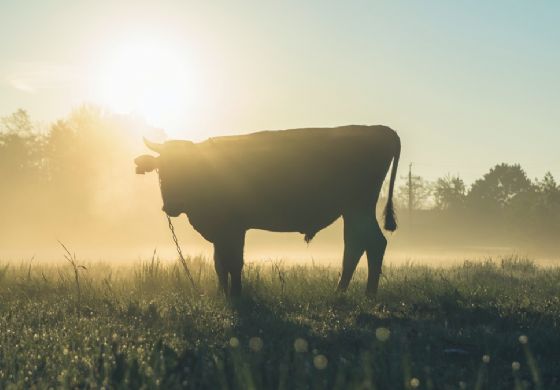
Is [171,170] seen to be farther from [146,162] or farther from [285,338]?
[285,338]

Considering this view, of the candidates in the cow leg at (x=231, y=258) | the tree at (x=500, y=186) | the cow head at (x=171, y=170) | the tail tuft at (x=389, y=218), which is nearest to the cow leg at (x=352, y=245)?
the tail tuft at (x=389, y=218)

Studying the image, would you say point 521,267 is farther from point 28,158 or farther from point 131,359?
point 28,158

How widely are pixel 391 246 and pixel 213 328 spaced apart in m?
60.9

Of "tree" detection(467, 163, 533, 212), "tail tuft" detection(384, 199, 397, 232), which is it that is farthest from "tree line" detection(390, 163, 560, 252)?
"tail tuft" detection(384, 199, 397, 232)

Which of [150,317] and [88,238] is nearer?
[150,317]

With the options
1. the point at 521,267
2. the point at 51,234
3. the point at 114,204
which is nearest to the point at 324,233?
the point at 114,204

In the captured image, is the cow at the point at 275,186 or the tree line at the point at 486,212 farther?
the tree line at the point at 486,212

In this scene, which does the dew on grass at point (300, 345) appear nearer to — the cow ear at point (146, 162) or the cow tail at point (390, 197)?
the cow ear at point (146, 162)

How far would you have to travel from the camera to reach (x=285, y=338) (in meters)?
6.54

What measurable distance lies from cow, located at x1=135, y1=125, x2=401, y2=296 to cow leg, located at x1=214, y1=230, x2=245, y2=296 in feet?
0.06

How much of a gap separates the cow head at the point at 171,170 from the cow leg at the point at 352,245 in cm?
278

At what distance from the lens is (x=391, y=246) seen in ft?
218

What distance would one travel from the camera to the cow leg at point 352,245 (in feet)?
33.1

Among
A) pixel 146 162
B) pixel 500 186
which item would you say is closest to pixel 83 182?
pixel 146 162
